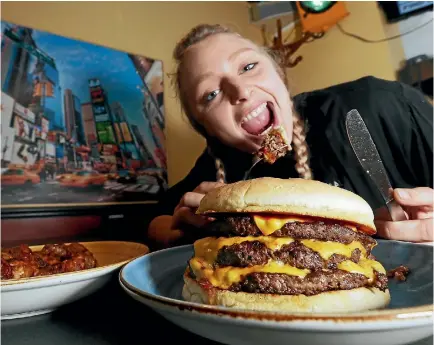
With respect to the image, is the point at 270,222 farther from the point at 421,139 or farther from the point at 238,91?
the point at 421,139

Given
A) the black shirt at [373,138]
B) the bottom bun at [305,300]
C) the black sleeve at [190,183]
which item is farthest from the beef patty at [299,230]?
the black sleeve at [190,183]

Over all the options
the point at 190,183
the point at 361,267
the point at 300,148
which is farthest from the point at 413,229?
the point at 190,183

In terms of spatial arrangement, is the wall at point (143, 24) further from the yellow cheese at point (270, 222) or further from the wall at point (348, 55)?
the yellow cheese at point (270, 222)

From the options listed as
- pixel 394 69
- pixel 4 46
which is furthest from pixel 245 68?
pixel 394 69

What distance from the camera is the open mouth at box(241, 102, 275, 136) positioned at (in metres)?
1.55

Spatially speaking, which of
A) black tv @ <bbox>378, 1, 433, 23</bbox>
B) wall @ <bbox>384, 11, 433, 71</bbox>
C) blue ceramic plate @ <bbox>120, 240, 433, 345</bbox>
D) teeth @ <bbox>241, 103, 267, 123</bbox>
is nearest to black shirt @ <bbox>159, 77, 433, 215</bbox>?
teeth @ <bbox>241, 103, 267, 123</bbox>

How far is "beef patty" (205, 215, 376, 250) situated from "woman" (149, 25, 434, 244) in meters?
0.67

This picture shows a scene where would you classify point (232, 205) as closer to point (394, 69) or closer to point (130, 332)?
point (130, 332)

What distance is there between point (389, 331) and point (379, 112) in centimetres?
139

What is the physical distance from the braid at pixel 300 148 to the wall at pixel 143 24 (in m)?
1.26

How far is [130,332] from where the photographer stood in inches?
25.0

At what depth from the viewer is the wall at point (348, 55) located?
3090 mm

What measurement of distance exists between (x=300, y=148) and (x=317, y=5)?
83.5 inches

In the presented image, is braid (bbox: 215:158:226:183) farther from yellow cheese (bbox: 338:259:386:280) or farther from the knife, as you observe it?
yellow cheese (bbox: 338:259:386:280)
